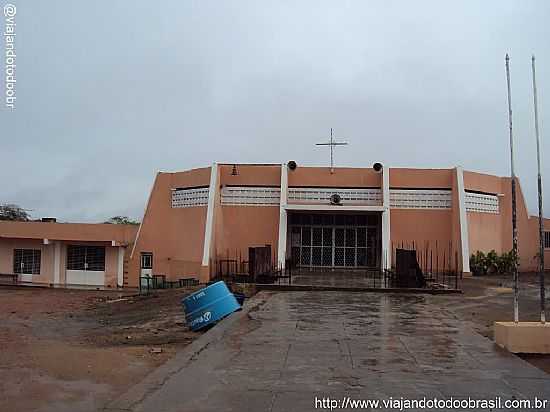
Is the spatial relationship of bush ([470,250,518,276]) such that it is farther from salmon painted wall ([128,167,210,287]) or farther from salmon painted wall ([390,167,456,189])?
salmon painted wall ([128,167,210,287])

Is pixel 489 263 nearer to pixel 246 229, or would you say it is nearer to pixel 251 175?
pixel 246 229

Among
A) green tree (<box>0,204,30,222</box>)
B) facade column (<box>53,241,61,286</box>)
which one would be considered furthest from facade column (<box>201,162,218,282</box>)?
green tree (<box>0,204,30,222</box>)

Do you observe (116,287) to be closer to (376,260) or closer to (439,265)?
(376,260)

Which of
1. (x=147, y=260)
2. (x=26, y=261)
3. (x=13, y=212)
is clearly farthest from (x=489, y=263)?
(x=13, y=212)

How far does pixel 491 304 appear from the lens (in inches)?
620

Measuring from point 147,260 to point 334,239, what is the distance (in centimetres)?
925

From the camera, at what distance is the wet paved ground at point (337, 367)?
19.3 ft

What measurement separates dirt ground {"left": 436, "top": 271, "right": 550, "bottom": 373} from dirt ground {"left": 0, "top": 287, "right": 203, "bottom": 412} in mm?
5512

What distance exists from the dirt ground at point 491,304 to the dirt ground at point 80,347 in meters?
5.51

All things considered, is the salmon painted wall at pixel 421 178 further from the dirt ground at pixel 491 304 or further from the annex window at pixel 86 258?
the annex window at pixel 86 258

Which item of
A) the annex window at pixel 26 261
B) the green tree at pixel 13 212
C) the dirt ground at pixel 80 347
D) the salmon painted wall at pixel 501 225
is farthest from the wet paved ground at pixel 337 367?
the green tree at pixel 13 212

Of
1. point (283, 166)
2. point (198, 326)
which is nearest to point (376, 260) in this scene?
point (283, 166)

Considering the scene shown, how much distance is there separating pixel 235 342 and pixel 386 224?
18083 mm

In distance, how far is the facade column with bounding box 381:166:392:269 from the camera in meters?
25.9
